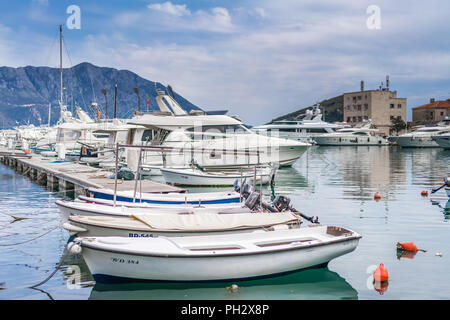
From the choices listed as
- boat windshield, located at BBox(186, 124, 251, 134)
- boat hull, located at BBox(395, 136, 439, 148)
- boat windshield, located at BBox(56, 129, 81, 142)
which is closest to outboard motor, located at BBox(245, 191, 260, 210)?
boat windshield, located at BBox(186, 124, 251, 134)

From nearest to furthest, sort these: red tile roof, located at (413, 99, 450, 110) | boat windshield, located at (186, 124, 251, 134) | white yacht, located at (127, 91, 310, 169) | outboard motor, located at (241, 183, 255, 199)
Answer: outboard motor, located at (241, 183, 255, 199) < white yacht, located at (127, 91, 310, 169) < boat windshield, located at (186, 124, 251, 134) < red tile roof, located at (413, 99, 450, 110)

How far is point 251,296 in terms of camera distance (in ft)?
30.8

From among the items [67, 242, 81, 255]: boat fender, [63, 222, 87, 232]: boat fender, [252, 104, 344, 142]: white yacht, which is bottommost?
[67, 242, 81, 255]: boat fender

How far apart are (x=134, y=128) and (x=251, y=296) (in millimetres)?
24174

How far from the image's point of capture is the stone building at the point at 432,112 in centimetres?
13388

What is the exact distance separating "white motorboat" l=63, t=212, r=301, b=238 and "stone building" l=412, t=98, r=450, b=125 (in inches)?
5182

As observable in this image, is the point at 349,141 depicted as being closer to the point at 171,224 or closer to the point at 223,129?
the point at 223,129

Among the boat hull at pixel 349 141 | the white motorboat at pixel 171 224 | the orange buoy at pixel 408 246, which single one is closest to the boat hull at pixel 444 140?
the boat hull at pixel 349 141

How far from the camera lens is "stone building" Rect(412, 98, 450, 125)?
13388cm

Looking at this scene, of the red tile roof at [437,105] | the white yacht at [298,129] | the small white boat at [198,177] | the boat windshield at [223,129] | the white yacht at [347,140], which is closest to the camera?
the small white boat at [198,177]

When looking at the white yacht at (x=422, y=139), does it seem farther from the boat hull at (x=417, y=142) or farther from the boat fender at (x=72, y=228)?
the boat fender at (x=72, y=228)

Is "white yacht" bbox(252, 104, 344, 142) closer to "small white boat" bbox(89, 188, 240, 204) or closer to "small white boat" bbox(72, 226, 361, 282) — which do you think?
"small white boat" bbox(89, 188, 240, 204)

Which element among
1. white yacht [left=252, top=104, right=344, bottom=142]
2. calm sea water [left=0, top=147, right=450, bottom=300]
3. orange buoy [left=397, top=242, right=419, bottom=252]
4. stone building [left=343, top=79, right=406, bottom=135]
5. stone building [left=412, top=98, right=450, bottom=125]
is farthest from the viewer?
stone building [left=412, top=98, right=450, bottom=125]

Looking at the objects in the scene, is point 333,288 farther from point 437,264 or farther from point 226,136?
point 226,136
